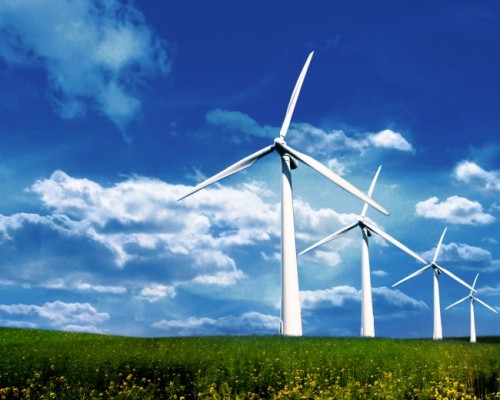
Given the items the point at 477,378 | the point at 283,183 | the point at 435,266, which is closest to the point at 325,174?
the point at 283,183

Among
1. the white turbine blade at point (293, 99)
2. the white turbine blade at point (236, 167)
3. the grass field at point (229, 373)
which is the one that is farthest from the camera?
the white turbine blade at point (293, 99)

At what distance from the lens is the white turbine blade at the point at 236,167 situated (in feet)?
122

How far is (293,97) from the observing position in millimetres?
39594

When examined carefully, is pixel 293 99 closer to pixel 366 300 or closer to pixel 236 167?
pixel 236 167

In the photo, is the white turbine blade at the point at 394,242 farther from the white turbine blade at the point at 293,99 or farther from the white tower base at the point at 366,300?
the white turbine blade at the point at 293,99

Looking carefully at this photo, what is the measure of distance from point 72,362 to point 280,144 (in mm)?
20930

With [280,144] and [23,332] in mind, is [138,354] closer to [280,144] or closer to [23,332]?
[280,144]

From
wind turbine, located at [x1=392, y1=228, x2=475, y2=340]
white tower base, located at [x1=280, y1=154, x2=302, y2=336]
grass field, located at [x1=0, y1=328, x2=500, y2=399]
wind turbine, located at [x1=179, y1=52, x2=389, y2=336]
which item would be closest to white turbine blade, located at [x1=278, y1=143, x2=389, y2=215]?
wind turbine, located at [x1=179, y1=52, x2=389, y2=336]

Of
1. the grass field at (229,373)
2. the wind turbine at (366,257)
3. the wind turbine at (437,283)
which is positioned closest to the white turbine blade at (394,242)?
the wind turbine at (366,257)

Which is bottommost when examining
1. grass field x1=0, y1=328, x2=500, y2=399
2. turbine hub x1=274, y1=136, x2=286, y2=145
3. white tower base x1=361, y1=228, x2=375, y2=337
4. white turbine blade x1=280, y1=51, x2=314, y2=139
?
grass field x1=0, y1=328, x2=500, y2=399

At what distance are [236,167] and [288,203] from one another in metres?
4.95

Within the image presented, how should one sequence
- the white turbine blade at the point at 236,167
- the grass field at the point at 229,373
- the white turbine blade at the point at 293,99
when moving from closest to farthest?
the grass field at the point at 229,373, the white turbine blade at the point at 236,167, the white turbine blade at the point at 293,99

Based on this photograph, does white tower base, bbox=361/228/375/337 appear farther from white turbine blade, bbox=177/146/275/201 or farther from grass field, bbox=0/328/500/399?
grass field, bbox=0/328/500/399

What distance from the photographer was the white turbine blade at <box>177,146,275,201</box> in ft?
122
